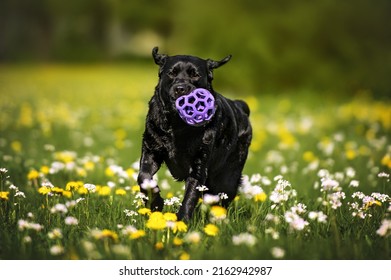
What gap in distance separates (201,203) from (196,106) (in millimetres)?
1023

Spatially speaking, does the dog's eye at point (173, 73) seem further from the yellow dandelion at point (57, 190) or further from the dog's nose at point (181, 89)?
the yellow dandelion at point (57, 190)

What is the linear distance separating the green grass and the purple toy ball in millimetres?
597

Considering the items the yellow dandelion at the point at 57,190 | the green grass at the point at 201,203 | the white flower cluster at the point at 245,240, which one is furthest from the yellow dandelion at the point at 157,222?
the yellow dandelion at the point at 57,190

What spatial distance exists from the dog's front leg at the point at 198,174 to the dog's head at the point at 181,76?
15.5 inches

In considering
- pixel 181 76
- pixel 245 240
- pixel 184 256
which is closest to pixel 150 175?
pixel 181 76

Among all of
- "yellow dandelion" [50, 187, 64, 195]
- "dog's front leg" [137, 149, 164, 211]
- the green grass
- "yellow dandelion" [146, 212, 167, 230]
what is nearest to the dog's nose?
"dog's front leg" [137, 149, 164, 211]

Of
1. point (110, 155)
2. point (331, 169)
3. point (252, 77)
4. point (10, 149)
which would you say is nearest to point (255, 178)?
point (331, 169)

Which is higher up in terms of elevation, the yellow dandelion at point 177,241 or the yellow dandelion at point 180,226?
the yellow dandelion at point 180,226

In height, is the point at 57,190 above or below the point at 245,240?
above

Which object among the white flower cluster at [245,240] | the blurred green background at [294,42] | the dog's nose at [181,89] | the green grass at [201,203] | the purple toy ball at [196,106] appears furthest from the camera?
the blurred green background at [294,42]

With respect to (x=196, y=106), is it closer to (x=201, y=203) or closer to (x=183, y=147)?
(x=183, y=147)

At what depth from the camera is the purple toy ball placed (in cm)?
400

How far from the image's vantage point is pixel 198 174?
4.33 meters

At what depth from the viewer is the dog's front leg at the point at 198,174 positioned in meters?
4.20
